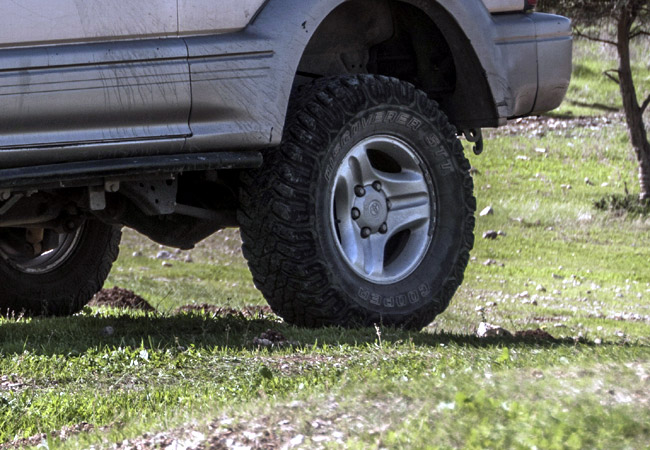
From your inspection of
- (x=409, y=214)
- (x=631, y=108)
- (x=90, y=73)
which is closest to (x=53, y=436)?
(x=90, y=73)

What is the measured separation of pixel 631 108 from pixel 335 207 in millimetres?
14785

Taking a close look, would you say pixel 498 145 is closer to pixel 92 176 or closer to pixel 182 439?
pixel 92 176

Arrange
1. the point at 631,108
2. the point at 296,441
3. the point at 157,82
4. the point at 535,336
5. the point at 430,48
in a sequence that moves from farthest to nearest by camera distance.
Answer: the point at 631,108 < the point at 430,48 < the point at 535,336 < the point at 157,82 < the point at 296,441

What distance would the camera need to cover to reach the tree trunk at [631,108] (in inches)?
755

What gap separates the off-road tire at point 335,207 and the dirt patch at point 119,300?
3.34m

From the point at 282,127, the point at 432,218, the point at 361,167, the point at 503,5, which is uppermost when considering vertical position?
the point at 503,5

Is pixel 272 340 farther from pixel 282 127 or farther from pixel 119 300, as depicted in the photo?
pixel 119 300

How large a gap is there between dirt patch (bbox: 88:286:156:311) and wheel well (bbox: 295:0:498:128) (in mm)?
3107

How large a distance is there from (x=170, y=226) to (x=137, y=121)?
118 cm

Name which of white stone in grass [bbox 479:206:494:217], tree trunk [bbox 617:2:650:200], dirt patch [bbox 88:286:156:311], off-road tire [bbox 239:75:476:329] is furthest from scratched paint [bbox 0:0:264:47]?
tree trunk [bbox 617:2:650:200]

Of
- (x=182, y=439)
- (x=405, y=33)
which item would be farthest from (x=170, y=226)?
(x=182, y=439)

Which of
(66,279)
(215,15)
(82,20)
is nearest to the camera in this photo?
(82,20)

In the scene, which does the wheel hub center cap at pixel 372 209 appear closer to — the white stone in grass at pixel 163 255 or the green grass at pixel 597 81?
the white stone in grass at pixel 163 255

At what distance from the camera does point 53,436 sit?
3.80 m
